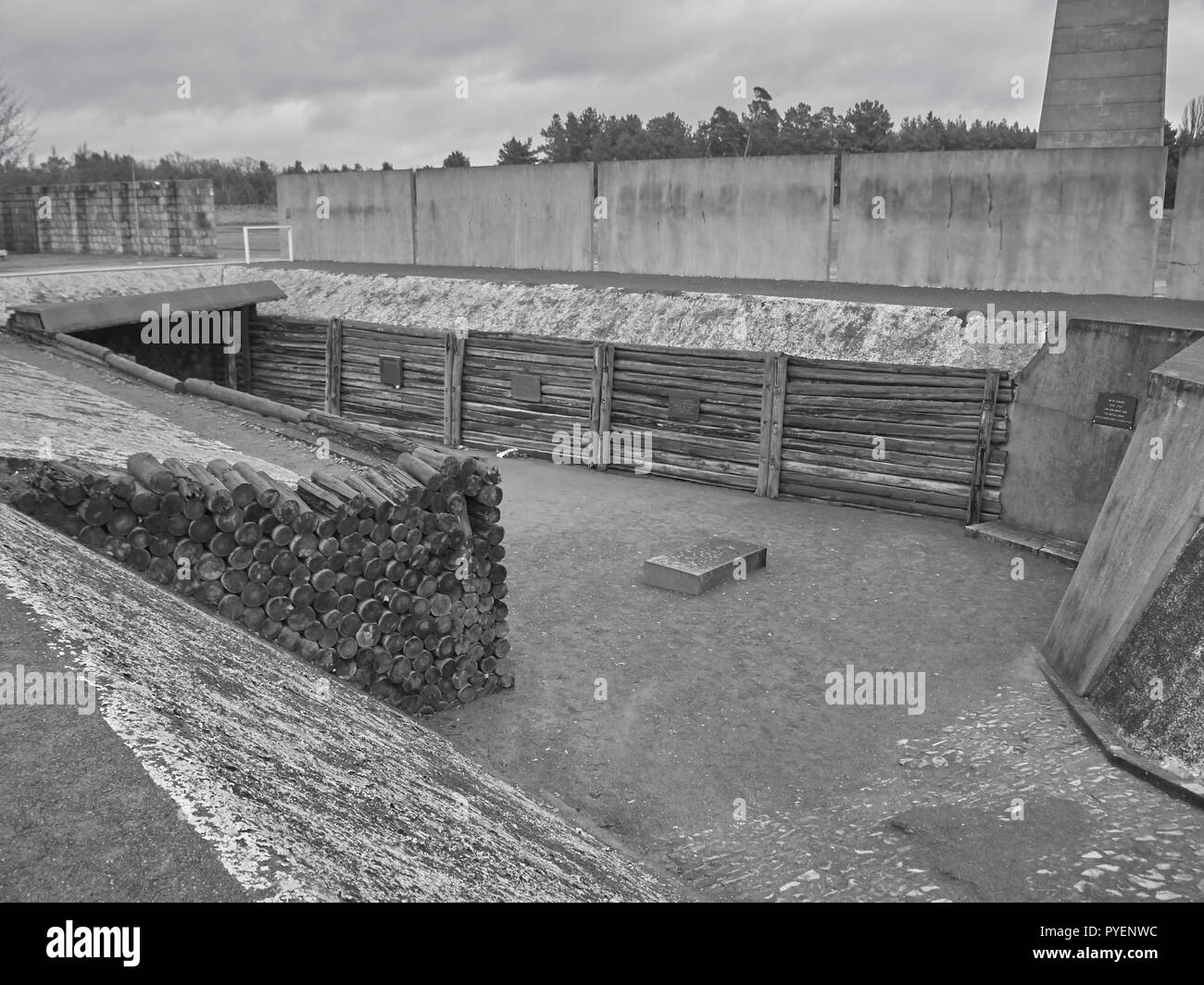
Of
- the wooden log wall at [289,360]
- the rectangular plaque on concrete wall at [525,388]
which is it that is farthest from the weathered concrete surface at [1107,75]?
the wooden log wall at [289,360]

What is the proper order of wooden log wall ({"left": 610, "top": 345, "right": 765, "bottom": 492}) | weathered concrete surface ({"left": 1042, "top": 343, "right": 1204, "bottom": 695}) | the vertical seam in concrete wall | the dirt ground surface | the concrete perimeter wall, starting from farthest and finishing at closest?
the concrete perimeter wall < the vertical seam in concrete wall < wooden log wall ({"left": 610, "top": 345, "right": 765, "bottom": 492}) < weathered concrete surface ({"left": 1042, "top": 343, "right": 1204, "bottom": 695}) < the dirt ground surface

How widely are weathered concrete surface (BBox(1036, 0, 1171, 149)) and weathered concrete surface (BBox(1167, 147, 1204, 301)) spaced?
143 inches

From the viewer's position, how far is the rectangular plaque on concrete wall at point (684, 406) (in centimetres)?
1509

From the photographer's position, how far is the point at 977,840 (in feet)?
20.5

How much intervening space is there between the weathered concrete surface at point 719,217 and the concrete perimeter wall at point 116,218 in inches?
410

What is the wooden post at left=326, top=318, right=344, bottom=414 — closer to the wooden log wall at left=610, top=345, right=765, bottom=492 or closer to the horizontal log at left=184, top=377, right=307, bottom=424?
the wooden log wall at left=610, top=345, right=765, bottom=492

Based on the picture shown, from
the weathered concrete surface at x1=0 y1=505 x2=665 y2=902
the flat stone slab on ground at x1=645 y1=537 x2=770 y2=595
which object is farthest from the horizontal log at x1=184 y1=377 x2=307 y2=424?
the weathered concrete surface at x1=0 y1=505 x2=665 y2=902

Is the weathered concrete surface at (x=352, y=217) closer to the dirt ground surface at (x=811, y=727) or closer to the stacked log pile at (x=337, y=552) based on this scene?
the dirt ground surface at (x=811, y=727)

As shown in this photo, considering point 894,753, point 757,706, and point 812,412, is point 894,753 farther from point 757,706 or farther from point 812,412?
point 812,412

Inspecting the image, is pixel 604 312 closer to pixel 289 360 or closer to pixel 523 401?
pixel 523 401

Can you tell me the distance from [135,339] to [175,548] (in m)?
12.7

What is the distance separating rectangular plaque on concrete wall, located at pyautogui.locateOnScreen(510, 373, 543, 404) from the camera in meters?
16.7

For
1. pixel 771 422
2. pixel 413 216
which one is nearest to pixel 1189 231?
pixel 771 422

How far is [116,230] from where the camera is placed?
25562 mm
